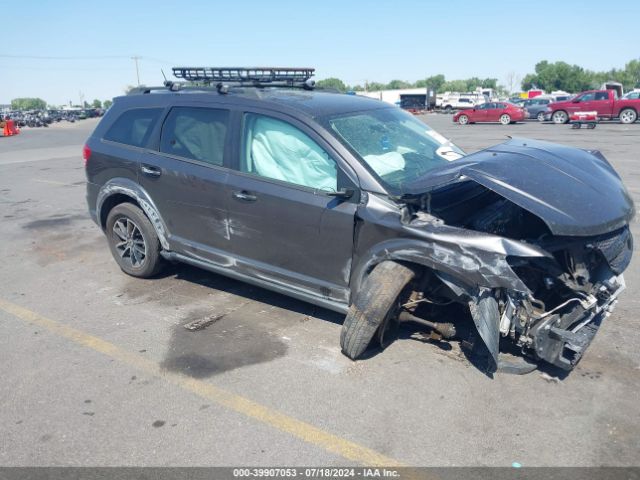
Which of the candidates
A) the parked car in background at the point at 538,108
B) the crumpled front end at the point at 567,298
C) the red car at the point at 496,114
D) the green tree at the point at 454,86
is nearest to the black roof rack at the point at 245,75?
the crumpled front end at the point at 567,298

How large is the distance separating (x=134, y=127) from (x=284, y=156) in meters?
1.91

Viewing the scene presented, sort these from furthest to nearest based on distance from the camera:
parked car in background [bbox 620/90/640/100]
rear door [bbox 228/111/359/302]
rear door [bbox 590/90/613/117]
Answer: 1. parked car in background [bbox 620/90/640/100]
2. rear door [bbox 590/90/613/117]
3. rear door [bbox 228/111/359/302]

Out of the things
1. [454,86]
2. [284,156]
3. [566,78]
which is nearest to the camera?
[284,156]

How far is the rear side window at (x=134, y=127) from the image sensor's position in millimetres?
5094

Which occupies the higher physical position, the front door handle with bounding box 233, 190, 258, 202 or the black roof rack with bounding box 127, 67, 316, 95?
the black roof rack with bounding box 127, 67, 316, 95

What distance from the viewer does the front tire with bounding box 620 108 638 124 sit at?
26.5m

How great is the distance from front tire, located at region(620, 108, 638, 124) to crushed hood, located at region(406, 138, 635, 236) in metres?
26.8

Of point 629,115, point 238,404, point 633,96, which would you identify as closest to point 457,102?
point 633,96

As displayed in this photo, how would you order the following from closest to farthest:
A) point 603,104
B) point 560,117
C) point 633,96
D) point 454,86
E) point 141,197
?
point 141,197, point 603,104, point 633,96, point 560,117, point 454,86

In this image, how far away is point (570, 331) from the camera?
340cm

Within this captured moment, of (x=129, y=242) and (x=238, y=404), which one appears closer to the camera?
(x=238, y=404)

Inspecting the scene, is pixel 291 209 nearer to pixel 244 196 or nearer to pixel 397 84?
pixel 244 196

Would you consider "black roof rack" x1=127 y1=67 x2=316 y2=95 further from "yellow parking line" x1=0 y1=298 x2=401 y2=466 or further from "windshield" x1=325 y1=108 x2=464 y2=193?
"yellow parking line" x1=0 y1=298 x2=401 y2=466

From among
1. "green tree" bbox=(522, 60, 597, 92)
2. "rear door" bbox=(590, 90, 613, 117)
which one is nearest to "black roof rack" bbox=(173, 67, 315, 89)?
"rear door" bbox=(590, 90, 613, 117)
